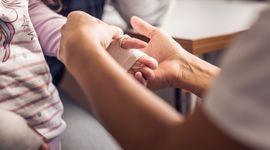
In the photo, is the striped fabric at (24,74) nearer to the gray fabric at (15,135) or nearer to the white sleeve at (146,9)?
the gray fabric at (15,135)

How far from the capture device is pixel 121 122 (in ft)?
1.42

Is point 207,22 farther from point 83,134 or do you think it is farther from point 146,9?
point 83,134

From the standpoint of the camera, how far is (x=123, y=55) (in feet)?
2.45

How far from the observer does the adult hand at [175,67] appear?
2.54ft

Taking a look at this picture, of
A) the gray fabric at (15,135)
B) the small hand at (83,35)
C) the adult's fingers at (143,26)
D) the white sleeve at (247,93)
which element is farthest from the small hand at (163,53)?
the white sleeve at (247,93)

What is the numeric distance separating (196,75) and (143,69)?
104mm

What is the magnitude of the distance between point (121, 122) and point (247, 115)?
0.47ft

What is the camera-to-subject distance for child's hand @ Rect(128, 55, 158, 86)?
75 centimetres

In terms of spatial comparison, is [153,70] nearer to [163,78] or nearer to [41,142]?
[163,78]

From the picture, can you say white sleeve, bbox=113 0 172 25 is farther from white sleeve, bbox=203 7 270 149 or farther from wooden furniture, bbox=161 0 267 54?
white sleeve, bbox=203 7 270 149

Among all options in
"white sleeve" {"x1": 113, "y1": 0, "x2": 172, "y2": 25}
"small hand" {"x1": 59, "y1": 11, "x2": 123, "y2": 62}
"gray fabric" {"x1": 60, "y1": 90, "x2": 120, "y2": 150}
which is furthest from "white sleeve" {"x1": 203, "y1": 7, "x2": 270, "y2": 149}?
"white sleeve" {"x1": 113, "y1": 0, "x2": 172, "y2": 25}

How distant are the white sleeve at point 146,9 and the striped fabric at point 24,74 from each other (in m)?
0.30

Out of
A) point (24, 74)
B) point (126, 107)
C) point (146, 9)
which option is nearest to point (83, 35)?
point (126, 107)

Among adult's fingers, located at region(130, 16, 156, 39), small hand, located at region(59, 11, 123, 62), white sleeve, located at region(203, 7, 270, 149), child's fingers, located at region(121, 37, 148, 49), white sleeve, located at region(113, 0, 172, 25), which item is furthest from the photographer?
white sleeve, located at region(113, 0, 172, 25)
